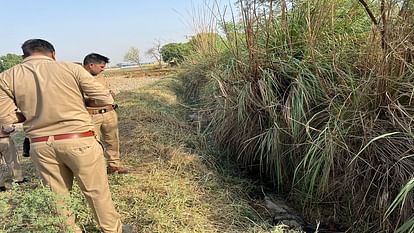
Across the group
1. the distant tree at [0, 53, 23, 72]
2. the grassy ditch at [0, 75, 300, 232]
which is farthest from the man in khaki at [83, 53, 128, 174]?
the distant tree at [0, 53, 23, 72]

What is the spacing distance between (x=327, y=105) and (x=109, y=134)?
2260mm

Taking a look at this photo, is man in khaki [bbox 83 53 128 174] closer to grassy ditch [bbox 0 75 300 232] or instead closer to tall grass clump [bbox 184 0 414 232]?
grassy ditch [bbox 0 75 300 232]

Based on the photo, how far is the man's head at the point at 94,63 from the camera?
146 inches

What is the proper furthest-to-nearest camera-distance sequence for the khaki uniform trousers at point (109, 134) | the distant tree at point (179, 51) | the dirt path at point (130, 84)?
1. the dirt path at point (130, 84)
2. the distant tree at point (179, 51)
3. the khaki uniform trousers at point (109, 134)

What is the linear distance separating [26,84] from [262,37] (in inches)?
94.4

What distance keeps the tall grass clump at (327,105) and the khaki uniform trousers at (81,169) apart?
157 centimetres

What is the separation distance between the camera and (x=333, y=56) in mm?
3020

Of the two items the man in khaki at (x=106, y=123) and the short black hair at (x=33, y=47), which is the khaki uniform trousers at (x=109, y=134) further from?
the short black hair at (x=33, y=47)

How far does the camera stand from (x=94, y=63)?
3705 millimetres

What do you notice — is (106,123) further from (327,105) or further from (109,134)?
(327,105)

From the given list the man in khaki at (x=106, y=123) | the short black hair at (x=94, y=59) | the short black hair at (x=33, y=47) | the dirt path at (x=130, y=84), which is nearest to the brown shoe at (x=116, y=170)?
the man in khaki at (x=106, y=123)

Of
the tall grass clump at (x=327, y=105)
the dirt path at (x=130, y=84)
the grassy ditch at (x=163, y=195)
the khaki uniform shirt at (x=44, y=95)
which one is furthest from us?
the dirt path at (x=130, y=84)

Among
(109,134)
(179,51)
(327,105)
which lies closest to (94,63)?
(109,134)

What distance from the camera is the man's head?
3699 millimetres
